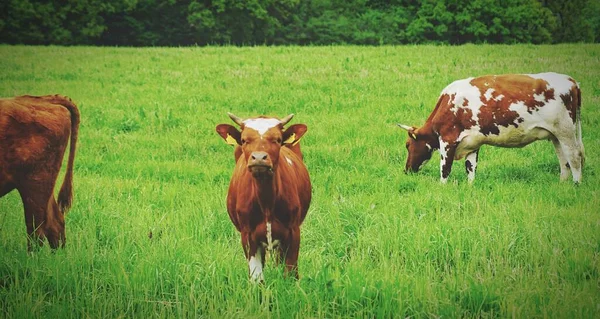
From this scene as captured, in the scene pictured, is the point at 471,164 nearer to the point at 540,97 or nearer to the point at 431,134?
the point at 431,134

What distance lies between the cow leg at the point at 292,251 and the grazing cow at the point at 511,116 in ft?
19.4

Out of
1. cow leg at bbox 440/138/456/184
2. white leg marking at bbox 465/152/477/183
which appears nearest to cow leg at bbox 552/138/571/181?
white leg marking at bbox 465/152/477/183

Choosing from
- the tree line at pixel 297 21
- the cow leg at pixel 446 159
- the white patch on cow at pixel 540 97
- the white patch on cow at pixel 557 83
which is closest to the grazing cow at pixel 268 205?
the cow leg at pixel 446 159

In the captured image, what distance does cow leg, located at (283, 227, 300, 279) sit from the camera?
521cm

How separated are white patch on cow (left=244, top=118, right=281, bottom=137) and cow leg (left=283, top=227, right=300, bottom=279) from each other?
951 millimetres

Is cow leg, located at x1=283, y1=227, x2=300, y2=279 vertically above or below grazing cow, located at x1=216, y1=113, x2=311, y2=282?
below

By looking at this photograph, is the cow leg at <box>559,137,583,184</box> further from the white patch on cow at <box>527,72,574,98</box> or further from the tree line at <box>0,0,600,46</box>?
the tree line at <box>0,0,600,46</box>

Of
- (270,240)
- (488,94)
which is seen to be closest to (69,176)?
(270,240)

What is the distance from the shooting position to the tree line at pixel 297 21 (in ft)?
140

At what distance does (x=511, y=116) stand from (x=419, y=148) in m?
1.80

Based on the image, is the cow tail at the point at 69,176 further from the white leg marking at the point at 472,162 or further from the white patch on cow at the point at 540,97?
the white patch on cow at the point at 540,97

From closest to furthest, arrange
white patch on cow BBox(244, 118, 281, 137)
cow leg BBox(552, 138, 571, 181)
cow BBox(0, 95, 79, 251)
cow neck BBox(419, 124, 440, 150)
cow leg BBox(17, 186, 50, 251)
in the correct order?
1. white patch on cow BBox(244, 118, 281, 137)
2. cow BBox(0, 95, 79, 251)
3. cow leg BBox(17, 186, 50, 251)
4. cow leg BBox(552, 138, 571, 181)
5. cow neck BBox(419, 124, 440, 150)

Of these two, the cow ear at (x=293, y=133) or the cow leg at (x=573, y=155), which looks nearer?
the cow ear at (x=293, y=133)

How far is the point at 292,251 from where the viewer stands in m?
5.23
